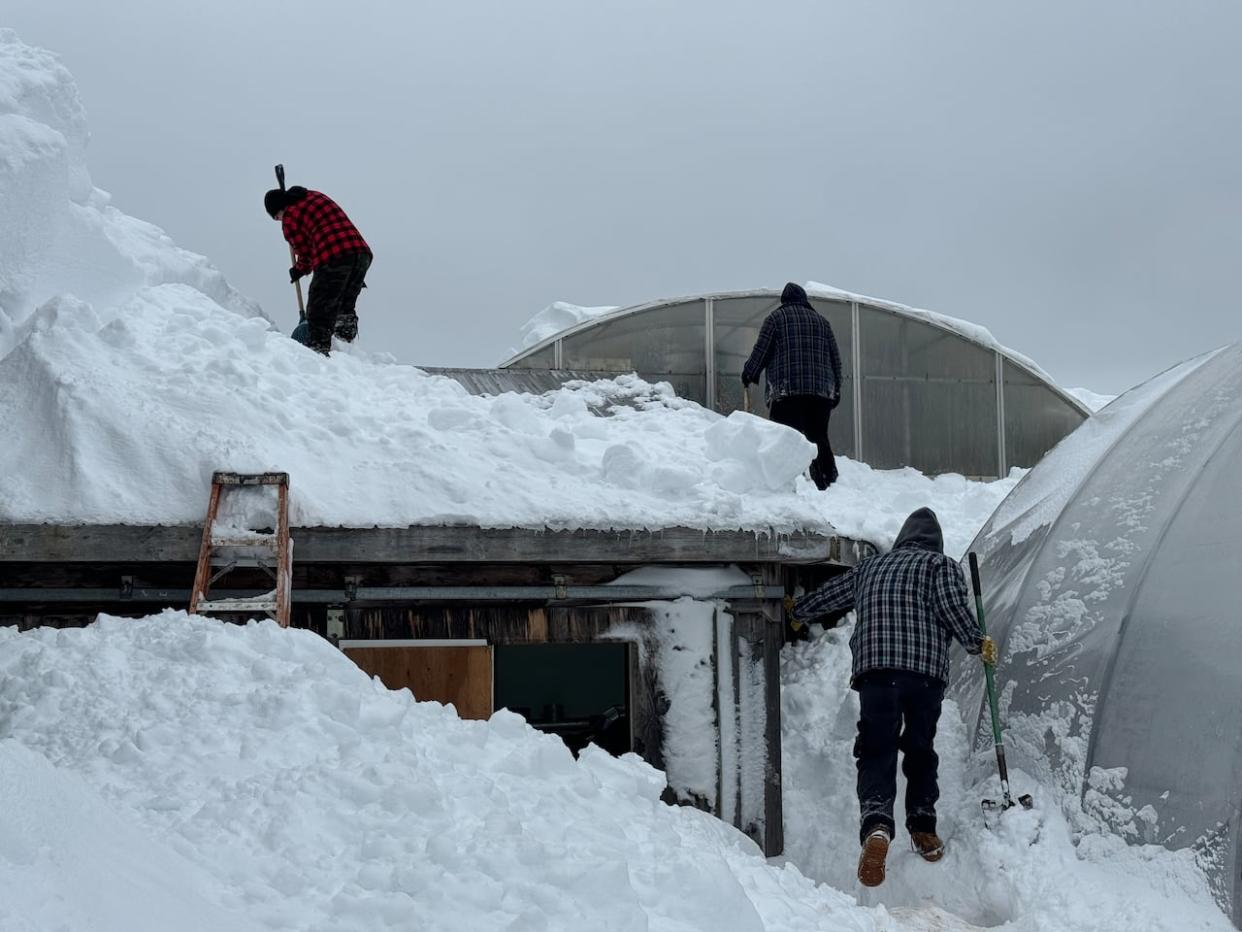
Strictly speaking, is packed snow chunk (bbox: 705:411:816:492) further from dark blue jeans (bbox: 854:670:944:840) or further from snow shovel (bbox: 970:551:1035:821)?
dark blue jeans (bbox: 854:670:944:840)

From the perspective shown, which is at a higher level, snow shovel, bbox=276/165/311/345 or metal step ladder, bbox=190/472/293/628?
snow shovel, bbox=276/165/311/345

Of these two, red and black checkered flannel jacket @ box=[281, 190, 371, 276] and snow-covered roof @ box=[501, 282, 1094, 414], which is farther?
snow-covered roof @ box=[501, 282, 1094, 414]

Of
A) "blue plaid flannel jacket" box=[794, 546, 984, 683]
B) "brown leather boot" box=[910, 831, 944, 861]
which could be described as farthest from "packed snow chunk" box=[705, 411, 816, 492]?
"brown leather boot" box=[910, 831, 944, 861]

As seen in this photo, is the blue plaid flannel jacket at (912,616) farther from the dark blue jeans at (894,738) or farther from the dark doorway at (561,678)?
the dark doorway at (561,678)

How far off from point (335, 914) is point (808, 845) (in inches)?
173

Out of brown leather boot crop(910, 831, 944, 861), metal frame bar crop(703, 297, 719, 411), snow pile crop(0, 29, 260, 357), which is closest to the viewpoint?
brown leather boot crop(910, 831, 944, 861)

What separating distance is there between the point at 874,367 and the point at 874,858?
7.00 metres

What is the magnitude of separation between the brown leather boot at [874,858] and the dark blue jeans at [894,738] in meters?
0.17

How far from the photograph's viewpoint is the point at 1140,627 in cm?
698

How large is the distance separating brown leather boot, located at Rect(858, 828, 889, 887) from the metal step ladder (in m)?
2.98

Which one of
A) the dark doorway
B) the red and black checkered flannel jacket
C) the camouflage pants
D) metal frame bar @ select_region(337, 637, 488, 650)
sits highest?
the red and black checkered flannel jacket

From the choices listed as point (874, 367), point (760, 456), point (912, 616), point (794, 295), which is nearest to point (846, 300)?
point (874, 367)

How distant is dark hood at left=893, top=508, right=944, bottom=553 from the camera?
7.22 meters

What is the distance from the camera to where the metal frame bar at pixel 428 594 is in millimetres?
7039
